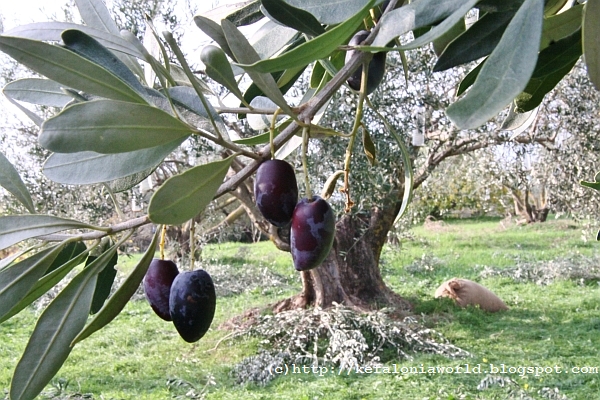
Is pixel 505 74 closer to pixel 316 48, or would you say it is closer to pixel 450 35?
pixel 316 48

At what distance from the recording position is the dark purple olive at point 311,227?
1.31 feet

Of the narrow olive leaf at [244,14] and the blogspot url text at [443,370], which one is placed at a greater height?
the narrow olive leaf at [244,14]

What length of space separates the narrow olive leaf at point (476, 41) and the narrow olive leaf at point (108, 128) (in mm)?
203

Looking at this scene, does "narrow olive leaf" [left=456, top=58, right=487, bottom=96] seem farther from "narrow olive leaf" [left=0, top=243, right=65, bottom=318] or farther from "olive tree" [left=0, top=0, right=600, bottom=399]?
→ "narrow olive leaf" [left=0, top=243, right=65, bottom=318]

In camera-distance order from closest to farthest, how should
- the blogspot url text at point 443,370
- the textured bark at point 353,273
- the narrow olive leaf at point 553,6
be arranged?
the narrow olive leaf at point 553,6 < the blogspot url text at point 443,370 < the textured bark at point 353,273

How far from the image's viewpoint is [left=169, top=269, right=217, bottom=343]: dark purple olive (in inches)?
17.3

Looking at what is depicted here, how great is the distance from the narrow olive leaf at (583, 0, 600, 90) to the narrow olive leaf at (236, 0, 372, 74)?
0.15m

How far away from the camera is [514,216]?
1267 centimetres

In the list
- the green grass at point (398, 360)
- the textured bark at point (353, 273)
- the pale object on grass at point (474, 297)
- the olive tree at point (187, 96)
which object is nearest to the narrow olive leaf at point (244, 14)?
the olive tree at point (187, 96)

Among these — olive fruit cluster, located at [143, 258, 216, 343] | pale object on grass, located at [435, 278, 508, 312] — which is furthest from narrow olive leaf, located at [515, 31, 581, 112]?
pale object on grass, located at [435, 278, 508, 312]

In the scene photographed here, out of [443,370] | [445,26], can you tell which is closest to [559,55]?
[445,26]

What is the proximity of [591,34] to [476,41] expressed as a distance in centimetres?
8

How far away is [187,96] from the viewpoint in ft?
1.56

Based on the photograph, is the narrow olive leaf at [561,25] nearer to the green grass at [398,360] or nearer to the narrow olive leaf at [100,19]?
the narrow olive leaf at [100,19]
